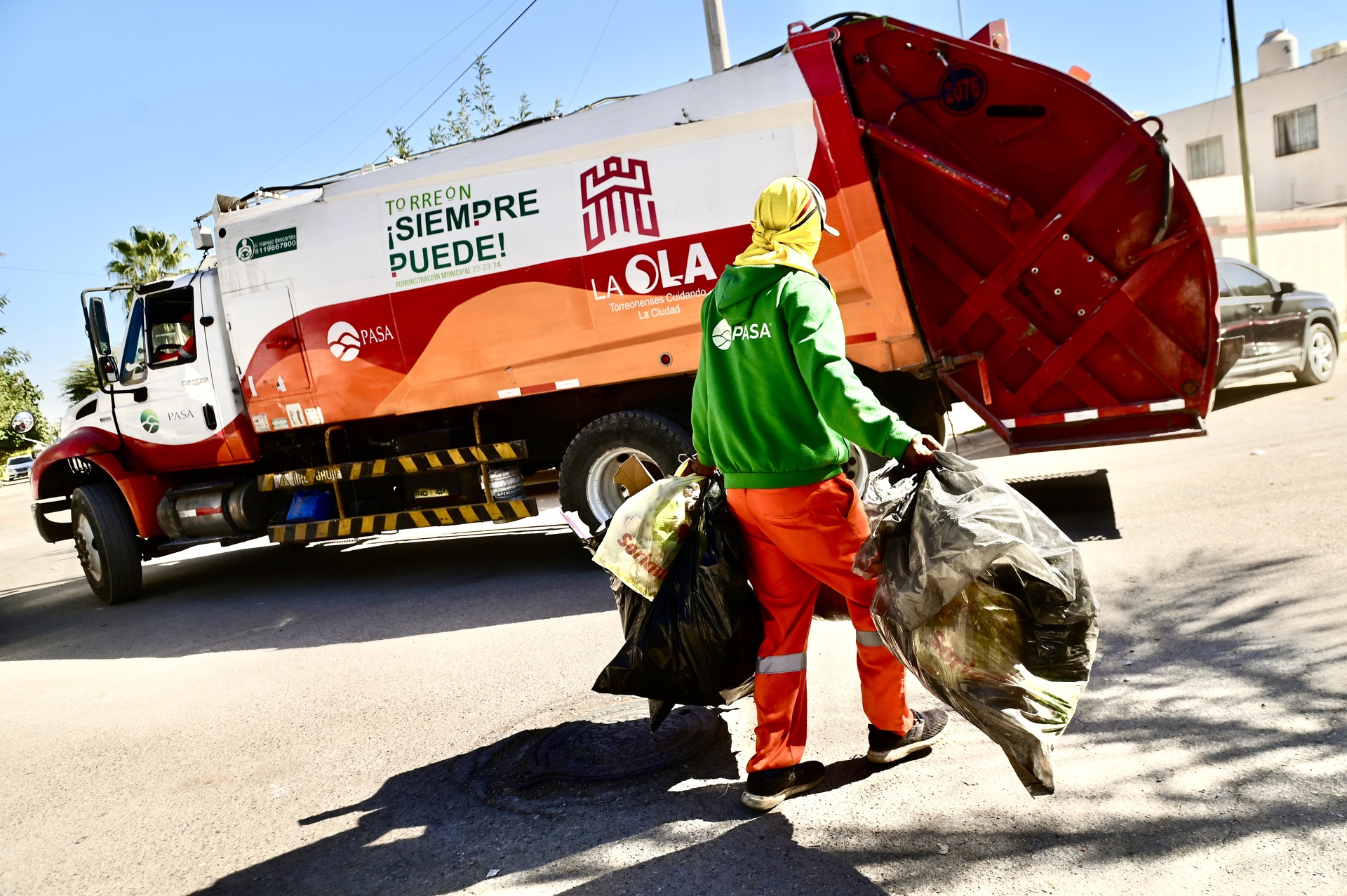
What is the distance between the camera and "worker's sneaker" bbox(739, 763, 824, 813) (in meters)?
3.12

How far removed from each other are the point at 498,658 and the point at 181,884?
85.1 inches

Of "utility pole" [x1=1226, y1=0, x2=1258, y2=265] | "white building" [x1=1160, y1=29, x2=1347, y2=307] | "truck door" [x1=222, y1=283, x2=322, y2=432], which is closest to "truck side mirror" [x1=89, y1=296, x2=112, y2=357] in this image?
"truck door" [x1=222, y1=283, x2=322, y2=432]

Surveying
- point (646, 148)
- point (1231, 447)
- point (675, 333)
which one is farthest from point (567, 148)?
point (1231, 447)

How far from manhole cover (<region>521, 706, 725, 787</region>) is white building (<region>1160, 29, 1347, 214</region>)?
26.7 m

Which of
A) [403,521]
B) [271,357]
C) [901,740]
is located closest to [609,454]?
[403,521]

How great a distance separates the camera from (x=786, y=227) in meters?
3.11

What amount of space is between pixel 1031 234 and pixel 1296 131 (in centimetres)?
2865

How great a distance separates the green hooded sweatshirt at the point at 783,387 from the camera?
2879 millimetres

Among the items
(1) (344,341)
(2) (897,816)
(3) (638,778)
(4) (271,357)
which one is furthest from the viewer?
(4) (271,357)

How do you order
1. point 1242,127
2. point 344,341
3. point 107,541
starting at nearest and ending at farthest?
point 344,341 → point 107,541 → point 1242,127

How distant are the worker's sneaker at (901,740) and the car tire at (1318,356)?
9911 mm

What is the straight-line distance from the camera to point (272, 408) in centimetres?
777

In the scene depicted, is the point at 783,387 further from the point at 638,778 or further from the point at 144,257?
the point at 144,257

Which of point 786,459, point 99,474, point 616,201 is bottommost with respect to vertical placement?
point 786,459
